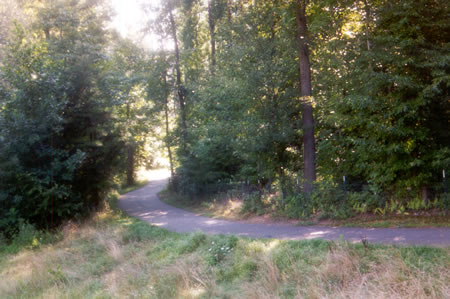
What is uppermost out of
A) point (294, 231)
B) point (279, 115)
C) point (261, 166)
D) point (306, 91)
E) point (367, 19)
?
point (367, 19)

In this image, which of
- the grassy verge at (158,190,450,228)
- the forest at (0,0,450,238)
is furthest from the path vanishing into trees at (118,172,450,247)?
the forest at (0,0,450,238)

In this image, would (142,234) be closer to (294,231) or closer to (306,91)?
(294,231)

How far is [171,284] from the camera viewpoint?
9.70 meters

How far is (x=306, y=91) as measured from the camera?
1652cm

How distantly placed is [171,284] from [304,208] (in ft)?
23.4

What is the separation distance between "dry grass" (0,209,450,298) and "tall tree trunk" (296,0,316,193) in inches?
252

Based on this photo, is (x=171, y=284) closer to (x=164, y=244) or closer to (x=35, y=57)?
(x=164, y=244)

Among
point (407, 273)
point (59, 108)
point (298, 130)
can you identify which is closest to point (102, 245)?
point (59, 108)

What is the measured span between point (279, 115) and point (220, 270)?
8.93 m

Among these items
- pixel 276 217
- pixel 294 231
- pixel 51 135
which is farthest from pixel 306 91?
pixel 51 135

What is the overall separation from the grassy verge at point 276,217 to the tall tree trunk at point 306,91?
246cm

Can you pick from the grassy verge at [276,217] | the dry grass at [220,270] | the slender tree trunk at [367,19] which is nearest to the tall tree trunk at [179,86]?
the grassy verge at [276,217]

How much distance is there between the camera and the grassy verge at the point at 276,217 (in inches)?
466

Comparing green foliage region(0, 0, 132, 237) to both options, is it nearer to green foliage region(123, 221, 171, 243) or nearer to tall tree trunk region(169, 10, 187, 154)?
green foliage region(123, 221, 171, 243)
